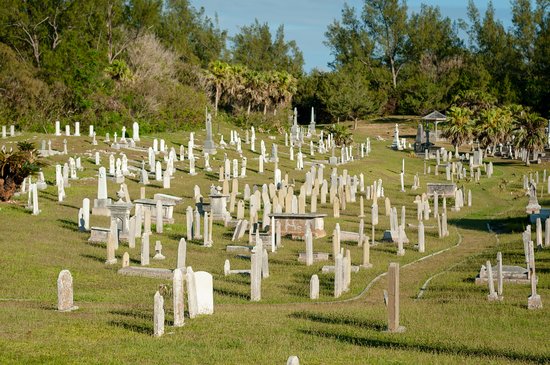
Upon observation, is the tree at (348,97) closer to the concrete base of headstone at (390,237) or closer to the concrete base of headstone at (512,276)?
the concrete base of headstone at (390,237)

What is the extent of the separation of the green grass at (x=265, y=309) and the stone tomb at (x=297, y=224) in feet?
3.03

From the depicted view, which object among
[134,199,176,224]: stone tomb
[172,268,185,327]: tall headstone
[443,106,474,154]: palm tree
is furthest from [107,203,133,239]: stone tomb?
[443,106,474,154]: palm tree

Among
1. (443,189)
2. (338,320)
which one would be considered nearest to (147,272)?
(338,320)

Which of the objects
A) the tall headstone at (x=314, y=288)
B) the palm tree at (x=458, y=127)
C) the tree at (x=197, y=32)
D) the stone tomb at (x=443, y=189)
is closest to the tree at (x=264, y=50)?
the tree at (x=197, y=32)

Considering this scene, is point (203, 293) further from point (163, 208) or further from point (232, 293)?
point (163, 208)

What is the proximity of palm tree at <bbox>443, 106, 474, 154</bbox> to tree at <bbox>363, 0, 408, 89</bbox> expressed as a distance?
46.2 meters

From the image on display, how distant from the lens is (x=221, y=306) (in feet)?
66.1

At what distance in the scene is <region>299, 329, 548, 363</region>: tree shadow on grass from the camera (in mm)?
14464

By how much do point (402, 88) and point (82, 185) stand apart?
248ft

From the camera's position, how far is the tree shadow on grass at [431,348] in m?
14.5

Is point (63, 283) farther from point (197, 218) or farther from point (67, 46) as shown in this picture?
point (67, 46)

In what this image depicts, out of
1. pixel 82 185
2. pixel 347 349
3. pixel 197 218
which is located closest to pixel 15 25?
pixel 82 185

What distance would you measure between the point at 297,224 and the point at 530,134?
145 feet

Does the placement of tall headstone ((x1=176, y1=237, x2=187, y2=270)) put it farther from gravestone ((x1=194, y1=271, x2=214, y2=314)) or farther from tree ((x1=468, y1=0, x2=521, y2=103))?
tree ((x1=468, y1=0, x2=521, y2=103))
